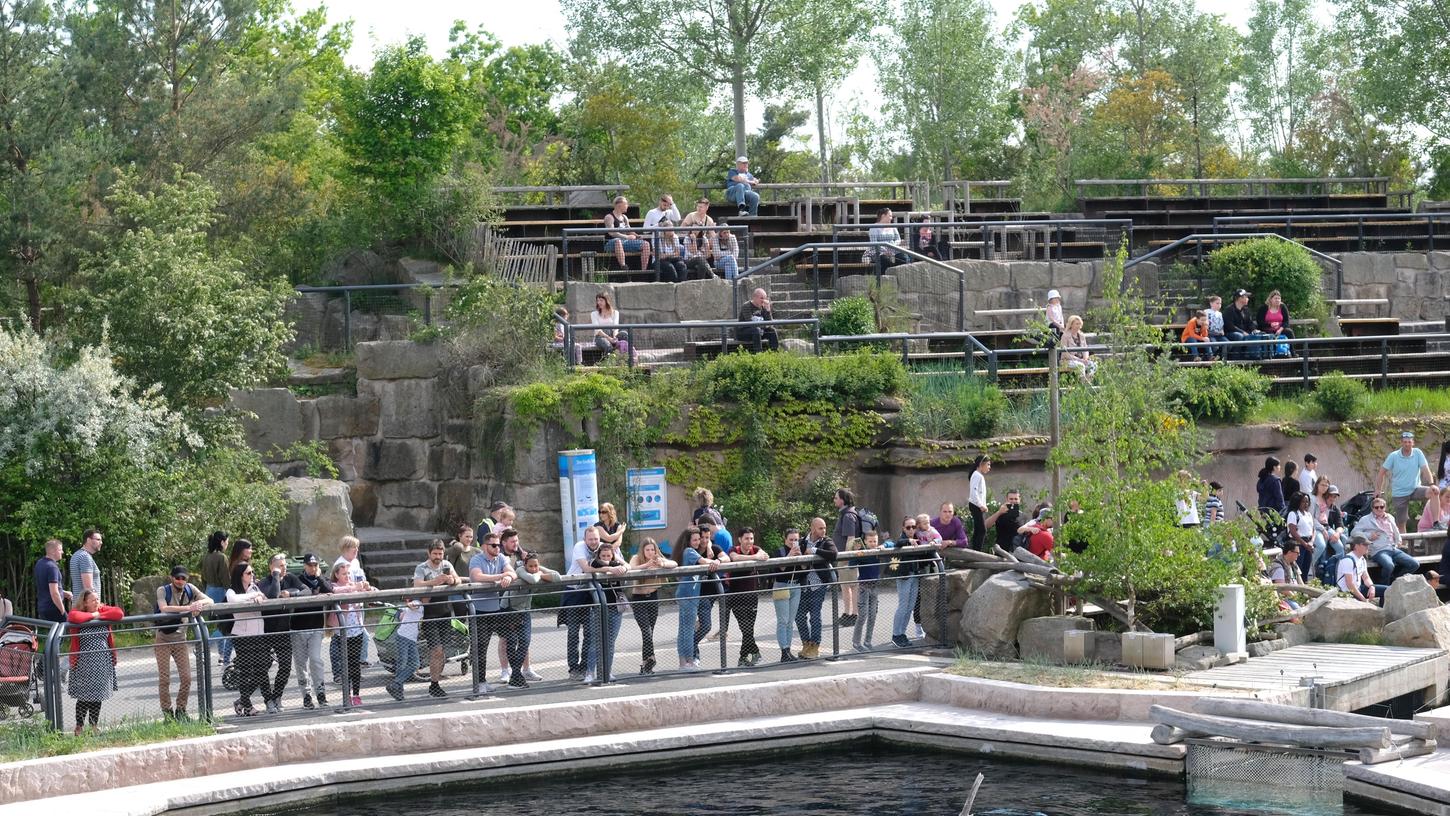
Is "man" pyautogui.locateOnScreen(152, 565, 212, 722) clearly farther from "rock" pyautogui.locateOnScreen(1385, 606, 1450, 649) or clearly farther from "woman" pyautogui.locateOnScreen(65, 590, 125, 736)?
"rock" pyautogui.locateOnScreen(1385, 606, 1450, 649)

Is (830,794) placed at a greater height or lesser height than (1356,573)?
lesser

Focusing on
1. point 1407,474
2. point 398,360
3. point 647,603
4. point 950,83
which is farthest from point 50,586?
point 950,83

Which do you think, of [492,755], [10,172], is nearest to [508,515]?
[492,755]

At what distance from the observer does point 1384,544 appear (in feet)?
67.1

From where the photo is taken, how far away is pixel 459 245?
28.6 metres

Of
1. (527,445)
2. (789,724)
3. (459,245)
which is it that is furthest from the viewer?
(459,245)

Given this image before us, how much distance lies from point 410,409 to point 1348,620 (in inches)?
495

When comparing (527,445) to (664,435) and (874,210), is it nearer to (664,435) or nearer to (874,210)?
(664,435)

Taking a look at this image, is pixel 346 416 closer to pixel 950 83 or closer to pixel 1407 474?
pixel 1407 474

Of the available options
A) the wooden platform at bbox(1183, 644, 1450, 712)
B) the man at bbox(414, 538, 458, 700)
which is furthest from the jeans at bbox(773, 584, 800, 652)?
the wooden platform at bbox(1183, 644, 1450, 712)

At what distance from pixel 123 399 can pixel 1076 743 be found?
35.6 ft

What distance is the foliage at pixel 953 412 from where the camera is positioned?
22391 millimetres

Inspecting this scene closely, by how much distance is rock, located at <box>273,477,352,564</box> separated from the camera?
70.5 ft

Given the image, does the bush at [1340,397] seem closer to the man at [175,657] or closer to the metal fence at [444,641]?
the metal fence at [444,641]
